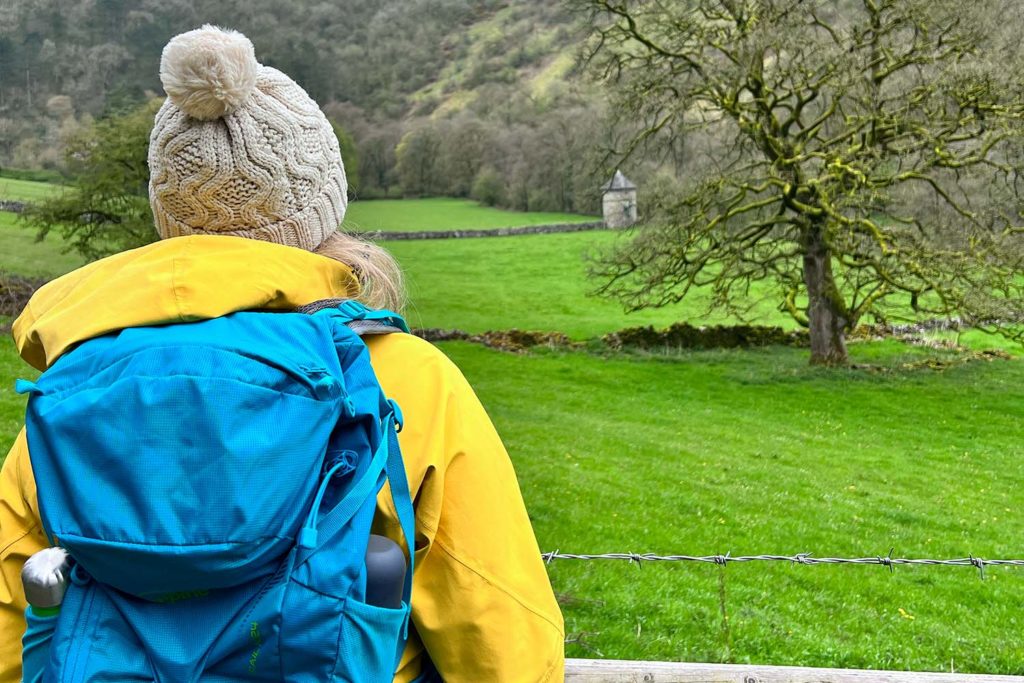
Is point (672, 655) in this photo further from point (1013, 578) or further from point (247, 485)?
point (247, 485)

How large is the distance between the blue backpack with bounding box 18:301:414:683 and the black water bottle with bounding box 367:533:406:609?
0.02 m

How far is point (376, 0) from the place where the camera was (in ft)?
81.3

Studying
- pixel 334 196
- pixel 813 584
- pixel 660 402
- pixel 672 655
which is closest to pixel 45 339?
pixel 334 196

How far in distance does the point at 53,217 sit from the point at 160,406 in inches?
732

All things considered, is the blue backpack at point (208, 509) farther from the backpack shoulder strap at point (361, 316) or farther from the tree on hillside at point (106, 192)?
the tree on hillside at point (106, 192)

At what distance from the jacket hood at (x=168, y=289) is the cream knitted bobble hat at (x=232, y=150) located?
14 cm

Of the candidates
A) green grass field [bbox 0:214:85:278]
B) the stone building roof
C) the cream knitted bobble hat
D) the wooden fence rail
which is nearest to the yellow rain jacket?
the cream knitted bobble hat

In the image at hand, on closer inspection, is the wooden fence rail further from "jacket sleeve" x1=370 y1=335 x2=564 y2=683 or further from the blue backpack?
the blue backpack

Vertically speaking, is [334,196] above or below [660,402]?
above

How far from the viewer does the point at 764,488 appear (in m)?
9.36

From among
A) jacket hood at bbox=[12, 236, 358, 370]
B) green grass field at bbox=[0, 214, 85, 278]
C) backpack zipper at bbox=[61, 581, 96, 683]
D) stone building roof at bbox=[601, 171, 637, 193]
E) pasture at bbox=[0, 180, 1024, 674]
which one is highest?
stone building roof at bbox=[601, 171, 637, 193]

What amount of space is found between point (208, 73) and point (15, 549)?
0.68m

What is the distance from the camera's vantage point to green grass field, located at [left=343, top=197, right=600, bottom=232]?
22469 millimetres

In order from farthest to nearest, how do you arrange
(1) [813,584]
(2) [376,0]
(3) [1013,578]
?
(2) [376,0], (3) [1013,578], (1) [813,584]
